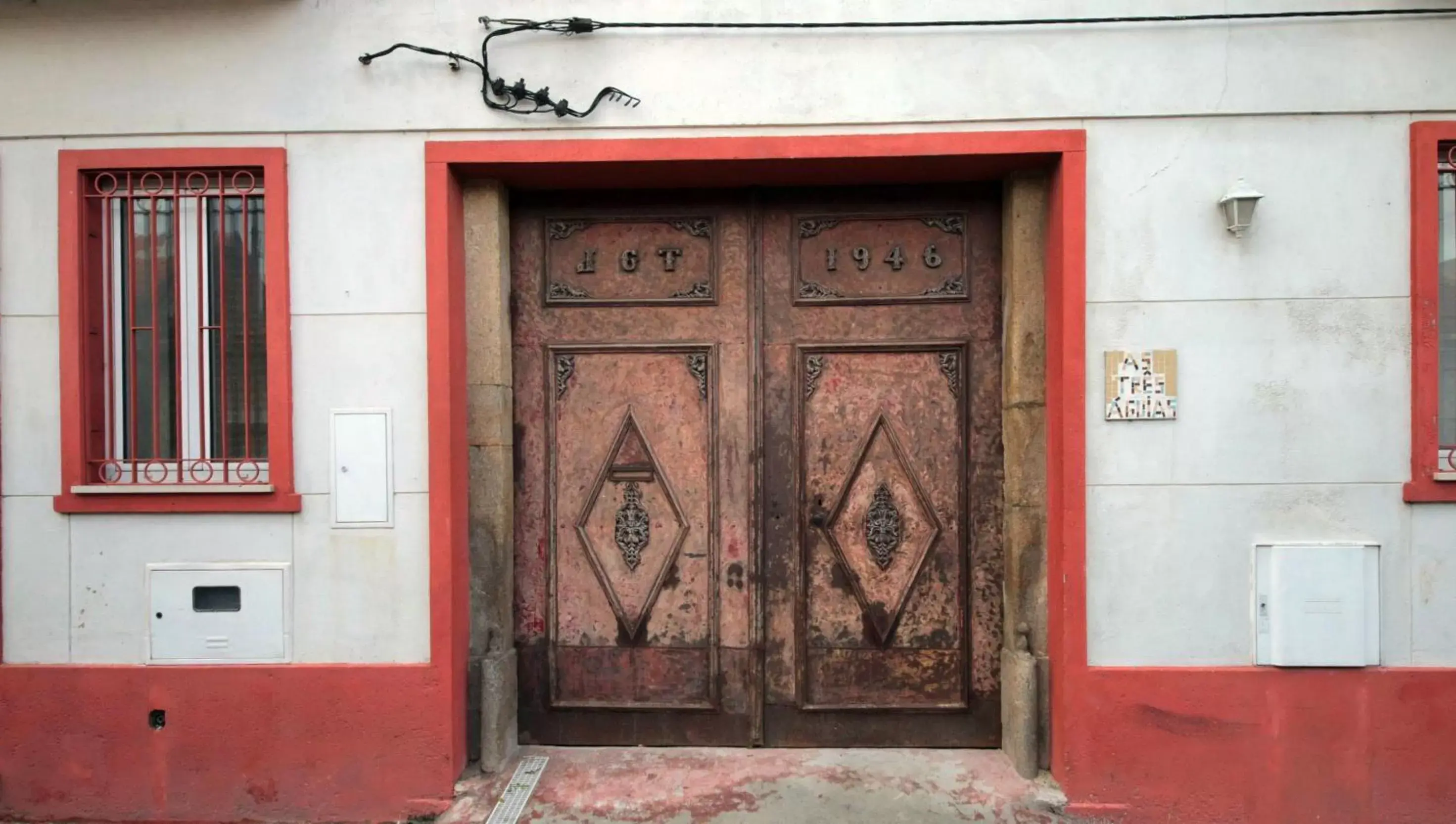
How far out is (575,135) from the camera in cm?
385

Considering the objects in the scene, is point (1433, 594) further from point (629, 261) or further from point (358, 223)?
point (358, 223)

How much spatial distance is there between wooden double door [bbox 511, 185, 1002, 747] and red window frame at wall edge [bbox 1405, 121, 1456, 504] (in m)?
1.88

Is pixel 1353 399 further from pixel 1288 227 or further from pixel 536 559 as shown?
pixel 536 559

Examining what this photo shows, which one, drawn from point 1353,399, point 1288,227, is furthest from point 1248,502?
point 1288,227

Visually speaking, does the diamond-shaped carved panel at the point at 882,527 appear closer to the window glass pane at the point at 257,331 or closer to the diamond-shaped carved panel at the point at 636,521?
the diamond-shaped carved panel at the point at 636,521

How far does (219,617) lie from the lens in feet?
12.7

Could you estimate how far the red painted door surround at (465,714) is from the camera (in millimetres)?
3684

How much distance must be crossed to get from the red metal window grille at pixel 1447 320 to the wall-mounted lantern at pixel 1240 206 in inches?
39.1

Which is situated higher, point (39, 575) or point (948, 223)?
point (948, 223)

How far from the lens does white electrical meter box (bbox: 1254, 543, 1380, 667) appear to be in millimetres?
3676

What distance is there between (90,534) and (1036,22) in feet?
17.4

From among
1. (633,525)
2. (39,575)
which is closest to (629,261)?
(633,525)

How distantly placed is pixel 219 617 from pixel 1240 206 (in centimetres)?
534

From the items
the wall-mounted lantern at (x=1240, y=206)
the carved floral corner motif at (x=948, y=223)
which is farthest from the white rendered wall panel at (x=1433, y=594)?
the carved floral corner motif at (x=948, y=223)
